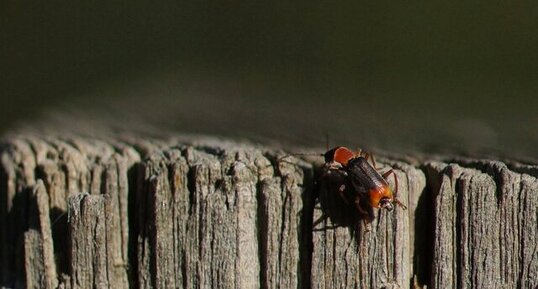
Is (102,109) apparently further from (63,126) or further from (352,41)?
(352,41)

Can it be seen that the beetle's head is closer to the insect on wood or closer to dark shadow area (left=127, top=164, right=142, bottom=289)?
the insect on wood

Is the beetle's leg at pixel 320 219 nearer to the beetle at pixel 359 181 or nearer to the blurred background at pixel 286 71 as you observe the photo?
the beetle at pixel 359 181

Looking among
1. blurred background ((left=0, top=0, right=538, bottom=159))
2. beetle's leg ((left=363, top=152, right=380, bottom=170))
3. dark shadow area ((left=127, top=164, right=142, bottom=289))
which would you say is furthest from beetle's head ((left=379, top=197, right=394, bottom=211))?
dark shadow area ((left=127, top=164, right=142, bottom=289))

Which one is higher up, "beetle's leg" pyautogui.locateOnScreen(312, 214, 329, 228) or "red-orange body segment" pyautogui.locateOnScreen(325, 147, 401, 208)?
"red-orange body segment" pyautogui.locateOnScreen(325, 147, 401, 208)

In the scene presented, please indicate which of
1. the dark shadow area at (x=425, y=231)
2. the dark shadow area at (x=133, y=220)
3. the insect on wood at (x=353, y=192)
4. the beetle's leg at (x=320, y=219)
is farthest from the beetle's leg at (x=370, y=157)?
the dark shadow area at (x=133, y=220)

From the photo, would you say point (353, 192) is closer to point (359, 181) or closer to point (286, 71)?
point (359, 181)

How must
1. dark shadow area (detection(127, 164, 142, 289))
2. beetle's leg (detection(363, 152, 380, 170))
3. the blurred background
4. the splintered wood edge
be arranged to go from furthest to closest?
the blurred background → beetle's leg (detection(363, 152, 380, 170)) → dark shadow area (detection(127, 164, 142, 289)) → the splintered wood edge
